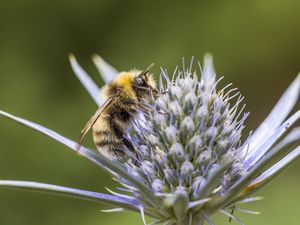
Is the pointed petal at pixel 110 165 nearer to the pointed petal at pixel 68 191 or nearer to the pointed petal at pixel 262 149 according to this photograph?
the pointed petal at pixel 68 191

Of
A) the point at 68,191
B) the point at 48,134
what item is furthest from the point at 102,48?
the point at 68,191

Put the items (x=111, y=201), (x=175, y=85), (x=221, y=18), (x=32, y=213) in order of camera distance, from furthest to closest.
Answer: (x=221, y=18) → (x=32, y=213) → (x=175, y=85) → (x=111, y=201)

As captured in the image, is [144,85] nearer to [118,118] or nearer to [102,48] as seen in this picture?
[118,118]

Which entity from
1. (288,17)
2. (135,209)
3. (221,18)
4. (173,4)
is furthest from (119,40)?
(135,209)

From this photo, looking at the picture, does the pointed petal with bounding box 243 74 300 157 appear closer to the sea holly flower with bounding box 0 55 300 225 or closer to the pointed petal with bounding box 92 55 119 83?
the sea holly flower with bounding box 0 55 300 225

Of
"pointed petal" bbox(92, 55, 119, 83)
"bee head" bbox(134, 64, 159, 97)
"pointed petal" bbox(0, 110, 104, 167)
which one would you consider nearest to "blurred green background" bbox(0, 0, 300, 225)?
"pointed petal" bbox(92, 55, 119, 83)

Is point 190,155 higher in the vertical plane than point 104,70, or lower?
lower

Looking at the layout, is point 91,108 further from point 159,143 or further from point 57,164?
point 159,143
